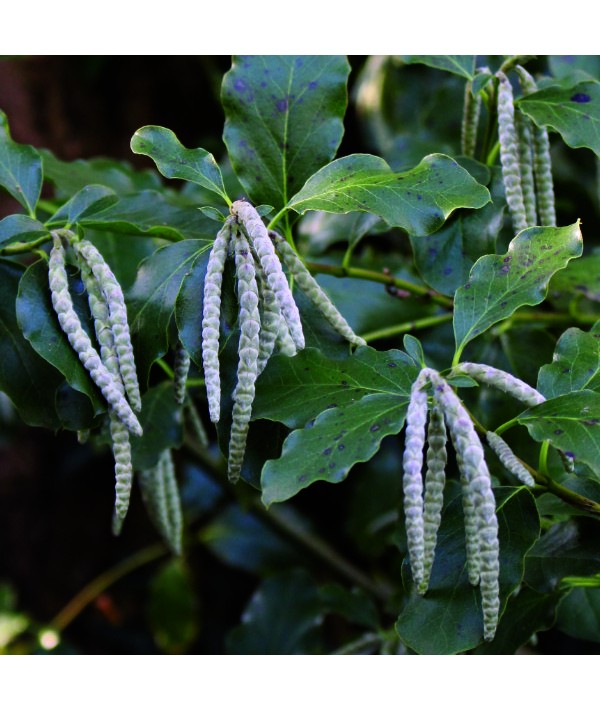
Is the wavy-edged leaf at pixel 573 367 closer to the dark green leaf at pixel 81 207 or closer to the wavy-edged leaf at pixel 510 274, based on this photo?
the wavy-edged leaf at pixel 510 274

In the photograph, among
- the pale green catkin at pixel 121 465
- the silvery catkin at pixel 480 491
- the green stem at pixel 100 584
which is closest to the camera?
the silvery catkin at pixel 480 491

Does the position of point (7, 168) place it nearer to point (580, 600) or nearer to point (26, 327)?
point (26, 327)

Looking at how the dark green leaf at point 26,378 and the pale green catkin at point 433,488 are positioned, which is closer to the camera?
the pale green catkin at point 433,488

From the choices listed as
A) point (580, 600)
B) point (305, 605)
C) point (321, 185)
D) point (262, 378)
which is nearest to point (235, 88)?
point (321, 185)

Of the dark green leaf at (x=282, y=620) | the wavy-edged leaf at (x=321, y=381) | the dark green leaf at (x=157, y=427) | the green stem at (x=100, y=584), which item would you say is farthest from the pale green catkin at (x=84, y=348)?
the green stem at (x=100, y=584)

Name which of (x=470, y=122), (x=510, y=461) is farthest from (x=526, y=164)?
(x=510, y=461)

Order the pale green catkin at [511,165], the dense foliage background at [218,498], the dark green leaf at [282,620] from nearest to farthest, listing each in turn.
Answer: the pale green catkin at [511,165] < the dense foliage background at [218,498] < the dark green leaf at [282,620]
